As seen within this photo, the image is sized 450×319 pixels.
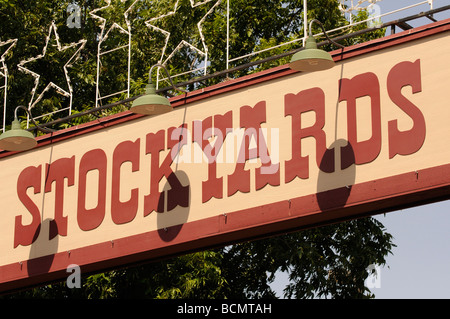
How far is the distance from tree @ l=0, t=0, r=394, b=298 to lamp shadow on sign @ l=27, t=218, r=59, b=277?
24.6 feet

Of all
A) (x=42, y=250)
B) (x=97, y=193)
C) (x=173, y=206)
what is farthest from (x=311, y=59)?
(x=42, y=250)

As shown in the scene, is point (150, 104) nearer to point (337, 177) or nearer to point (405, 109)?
point (337, 177)

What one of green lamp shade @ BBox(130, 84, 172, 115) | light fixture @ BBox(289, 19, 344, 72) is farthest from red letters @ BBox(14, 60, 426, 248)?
green lamp shade @ BBox(130, 84, 172, 115)

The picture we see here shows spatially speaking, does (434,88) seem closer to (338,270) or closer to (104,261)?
(104,261)

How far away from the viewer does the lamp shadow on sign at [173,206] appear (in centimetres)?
1616

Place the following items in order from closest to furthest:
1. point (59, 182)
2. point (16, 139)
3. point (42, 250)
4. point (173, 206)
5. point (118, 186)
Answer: point (173, 206) < point (16, 139) < point (118, 186) < point (42, 250) < point (59, 182)

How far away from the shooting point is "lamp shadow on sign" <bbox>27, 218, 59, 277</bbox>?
1761 cm

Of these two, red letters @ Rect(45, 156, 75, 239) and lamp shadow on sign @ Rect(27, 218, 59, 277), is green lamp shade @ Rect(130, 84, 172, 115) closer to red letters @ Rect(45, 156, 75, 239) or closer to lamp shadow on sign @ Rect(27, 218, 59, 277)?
red letters @ Rect(45, 156, 75, 239)

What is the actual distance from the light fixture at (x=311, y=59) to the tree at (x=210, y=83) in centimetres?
1193

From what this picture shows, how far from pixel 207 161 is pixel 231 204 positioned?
86 cm

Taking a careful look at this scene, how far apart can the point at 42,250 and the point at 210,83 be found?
12.5 m

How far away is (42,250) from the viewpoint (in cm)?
1777

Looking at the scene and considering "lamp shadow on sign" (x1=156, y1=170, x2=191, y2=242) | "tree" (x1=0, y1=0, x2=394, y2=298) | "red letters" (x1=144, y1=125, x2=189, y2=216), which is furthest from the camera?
"tree" (x1=0, y1=0, x2=394, y2=298)

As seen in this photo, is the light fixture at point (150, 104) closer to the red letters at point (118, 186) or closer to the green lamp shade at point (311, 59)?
the red letters at point (118, 186)
